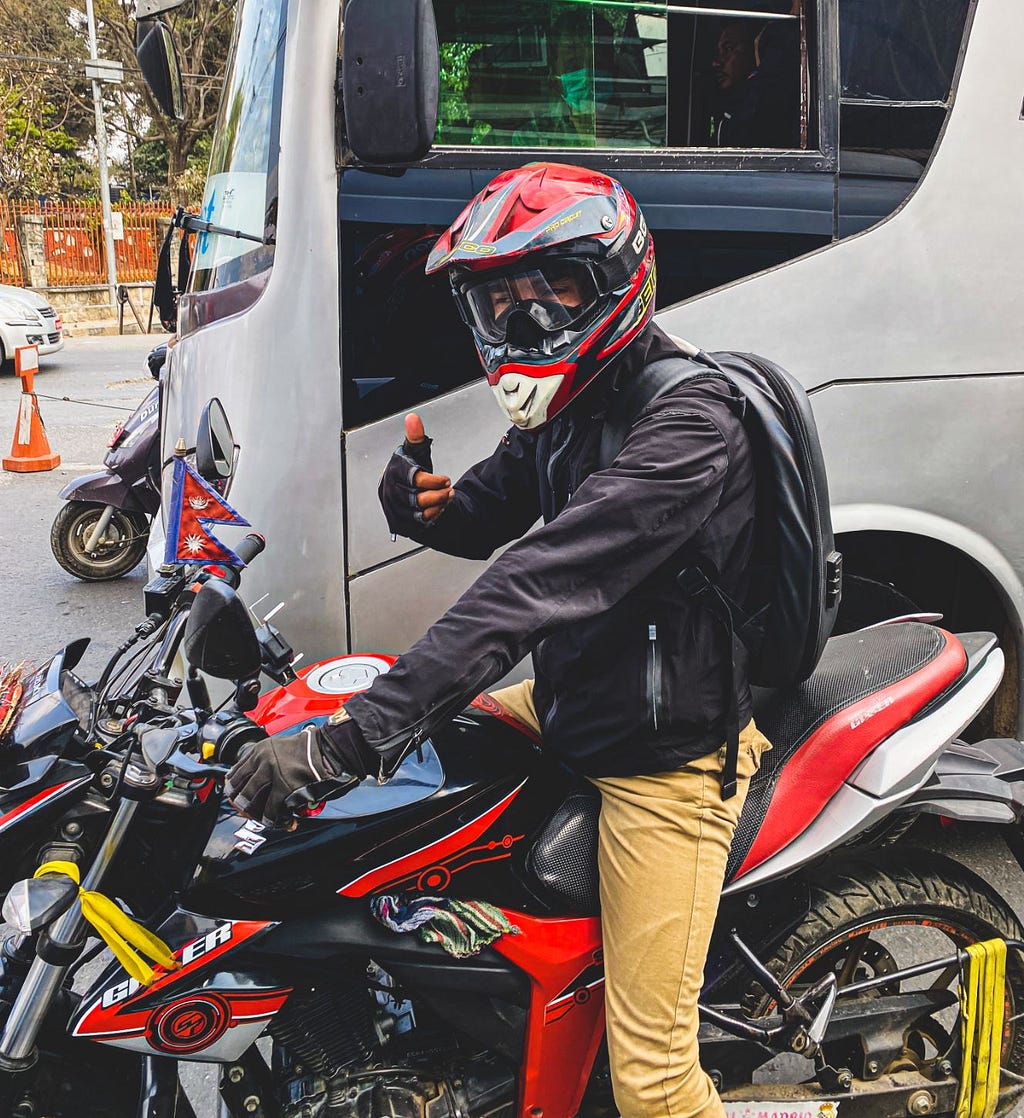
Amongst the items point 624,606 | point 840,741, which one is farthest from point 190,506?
point 840,741

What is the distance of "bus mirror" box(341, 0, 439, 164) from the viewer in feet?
7.25

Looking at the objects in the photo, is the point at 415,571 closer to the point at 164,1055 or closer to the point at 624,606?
the point at 624,606

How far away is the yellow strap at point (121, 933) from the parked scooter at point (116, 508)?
3818 millimetres

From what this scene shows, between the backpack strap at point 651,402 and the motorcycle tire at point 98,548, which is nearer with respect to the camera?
the backpack strap at point 651,402

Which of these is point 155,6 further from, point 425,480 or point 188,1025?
point 188,1025

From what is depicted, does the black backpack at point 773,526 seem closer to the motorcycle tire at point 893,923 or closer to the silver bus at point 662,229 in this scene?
the motorcycle tire at point 893,923

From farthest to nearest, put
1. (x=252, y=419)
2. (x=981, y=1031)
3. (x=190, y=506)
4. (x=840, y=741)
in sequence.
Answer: (x=252, y=419) < (x=981, y=1031) < (x=840, y=741) < (x=190, y=506)

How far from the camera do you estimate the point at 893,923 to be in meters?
2.14

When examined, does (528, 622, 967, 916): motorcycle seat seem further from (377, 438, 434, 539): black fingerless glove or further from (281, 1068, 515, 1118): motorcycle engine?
(377, 438, 434, 539): black fingerless glove

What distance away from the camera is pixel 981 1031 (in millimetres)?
2160

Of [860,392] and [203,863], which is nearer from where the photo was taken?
[203,863]

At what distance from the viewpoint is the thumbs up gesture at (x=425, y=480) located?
2.21 m

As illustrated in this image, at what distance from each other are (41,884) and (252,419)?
144cm

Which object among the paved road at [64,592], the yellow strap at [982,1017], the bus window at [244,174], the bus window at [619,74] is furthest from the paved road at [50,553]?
the yellow strap at [982,1017]
